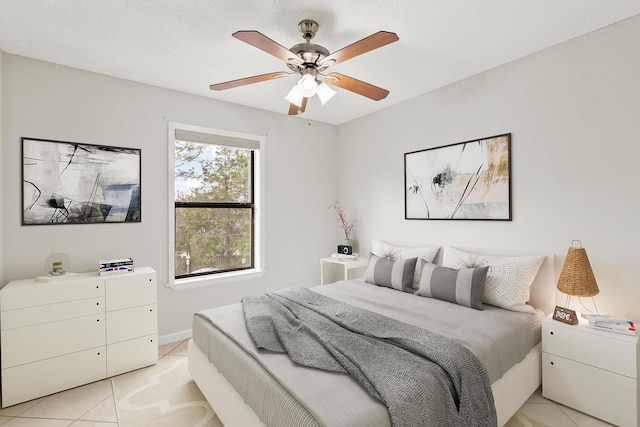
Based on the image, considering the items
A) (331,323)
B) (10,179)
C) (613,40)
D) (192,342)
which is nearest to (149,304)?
(192,342)

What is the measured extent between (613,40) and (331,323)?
2776 millimetres

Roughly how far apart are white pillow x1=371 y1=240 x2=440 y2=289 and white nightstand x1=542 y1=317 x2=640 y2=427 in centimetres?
106

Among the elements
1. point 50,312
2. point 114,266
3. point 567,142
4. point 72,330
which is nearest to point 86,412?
point 72,330

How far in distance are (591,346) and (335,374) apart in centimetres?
173

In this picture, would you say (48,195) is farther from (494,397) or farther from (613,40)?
(613,40)

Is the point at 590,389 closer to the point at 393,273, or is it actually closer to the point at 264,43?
the point at 393,273

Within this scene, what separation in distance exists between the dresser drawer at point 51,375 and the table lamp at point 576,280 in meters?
3.50

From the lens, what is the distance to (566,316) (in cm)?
217

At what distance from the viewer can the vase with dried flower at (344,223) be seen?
13.9 feet

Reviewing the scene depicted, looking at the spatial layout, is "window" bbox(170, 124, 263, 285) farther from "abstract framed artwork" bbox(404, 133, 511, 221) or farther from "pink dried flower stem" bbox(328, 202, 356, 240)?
"abstract framed artwork" bbox(404, 133, 511, 221)

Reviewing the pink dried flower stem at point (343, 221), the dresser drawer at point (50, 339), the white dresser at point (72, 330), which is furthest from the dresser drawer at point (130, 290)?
the pink dried flower stem at point (343, 221)

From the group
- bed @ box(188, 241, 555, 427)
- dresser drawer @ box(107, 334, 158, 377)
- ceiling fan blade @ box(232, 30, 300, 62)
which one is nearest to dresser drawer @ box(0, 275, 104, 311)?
dresser drawer @ box(107, 334, 158, 377)

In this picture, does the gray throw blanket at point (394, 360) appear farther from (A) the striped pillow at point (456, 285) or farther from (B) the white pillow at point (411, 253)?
(B) the white pillow at point (411, 253)

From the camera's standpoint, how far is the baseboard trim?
10.5 ft
